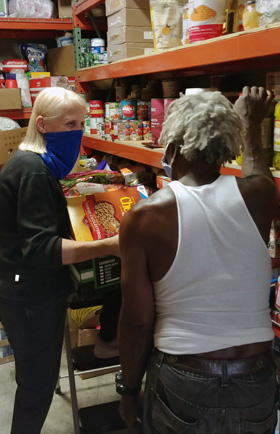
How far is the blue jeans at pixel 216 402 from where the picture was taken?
3.76 feet

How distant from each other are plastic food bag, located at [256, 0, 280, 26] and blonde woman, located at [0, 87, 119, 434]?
0.74m

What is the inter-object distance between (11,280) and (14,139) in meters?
1.58

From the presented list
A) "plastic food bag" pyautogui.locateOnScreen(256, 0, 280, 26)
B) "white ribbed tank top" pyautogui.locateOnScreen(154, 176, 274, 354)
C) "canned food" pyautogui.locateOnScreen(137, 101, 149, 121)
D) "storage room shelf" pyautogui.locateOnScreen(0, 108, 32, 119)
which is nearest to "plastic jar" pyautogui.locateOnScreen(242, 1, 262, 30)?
"plastic food bag" pyautogui.locateOnScreen(256, 0, 280, 26)

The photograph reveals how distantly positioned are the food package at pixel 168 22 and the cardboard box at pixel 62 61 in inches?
74.1

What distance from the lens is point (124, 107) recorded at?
8.84 feet

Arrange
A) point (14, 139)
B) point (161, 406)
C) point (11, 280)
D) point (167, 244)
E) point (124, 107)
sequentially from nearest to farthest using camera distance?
point (167, 244) → point (161, 406) → point (11, 280) → point (124, 107) → point (14, 139)

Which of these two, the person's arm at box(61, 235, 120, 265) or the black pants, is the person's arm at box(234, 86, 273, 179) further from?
the black pants

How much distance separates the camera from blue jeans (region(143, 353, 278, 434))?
3.76ft

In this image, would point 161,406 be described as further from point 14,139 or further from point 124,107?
point 14,139

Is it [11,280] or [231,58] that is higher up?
[231,58]

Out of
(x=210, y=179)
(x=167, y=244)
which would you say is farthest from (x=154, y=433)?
(x=210, y=179)

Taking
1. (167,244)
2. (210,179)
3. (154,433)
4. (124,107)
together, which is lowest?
(154,433)

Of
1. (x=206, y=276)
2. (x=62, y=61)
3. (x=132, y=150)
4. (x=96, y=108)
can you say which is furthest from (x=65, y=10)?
(x=206, y=276)

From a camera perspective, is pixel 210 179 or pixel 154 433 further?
pixel 154 433
